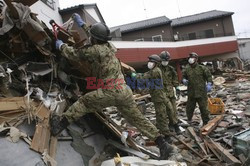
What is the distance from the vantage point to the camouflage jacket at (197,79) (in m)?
6.61

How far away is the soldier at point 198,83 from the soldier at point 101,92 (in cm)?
308

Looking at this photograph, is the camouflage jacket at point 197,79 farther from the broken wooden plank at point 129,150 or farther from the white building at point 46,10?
the white building at point 46,10

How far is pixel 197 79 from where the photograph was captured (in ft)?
21.9

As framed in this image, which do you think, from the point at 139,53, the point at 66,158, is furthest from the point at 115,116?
the point at 139,53

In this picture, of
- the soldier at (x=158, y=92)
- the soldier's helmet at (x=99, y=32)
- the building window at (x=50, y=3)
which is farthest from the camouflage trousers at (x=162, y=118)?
the building window at (x=50, y=3)

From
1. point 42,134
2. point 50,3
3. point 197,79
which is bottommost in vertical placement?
point 197,79

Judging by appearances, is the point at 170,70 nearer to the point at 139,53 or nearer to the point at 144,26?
the point at 139,53

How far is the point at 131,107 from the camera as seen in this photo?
3.84 meters

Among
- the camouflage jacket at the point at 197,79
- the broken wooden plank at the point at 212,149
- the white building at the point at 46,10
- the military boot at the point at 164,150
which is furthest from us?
the white building at the point at 46,10

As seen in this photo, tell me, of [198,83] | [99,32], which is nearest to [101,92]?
[99,32]

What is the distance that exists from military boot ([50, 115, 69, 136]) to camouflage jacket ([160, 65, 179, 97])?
3.32 m

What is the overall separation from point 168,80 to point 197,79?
0.81 metres

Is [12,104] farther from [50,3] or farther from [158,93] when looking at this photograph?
[50,3]

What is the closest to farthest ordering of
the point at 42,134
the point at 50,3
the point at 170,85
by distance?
the point at 42,134 < the point at 170,85 < the point at 50,3
